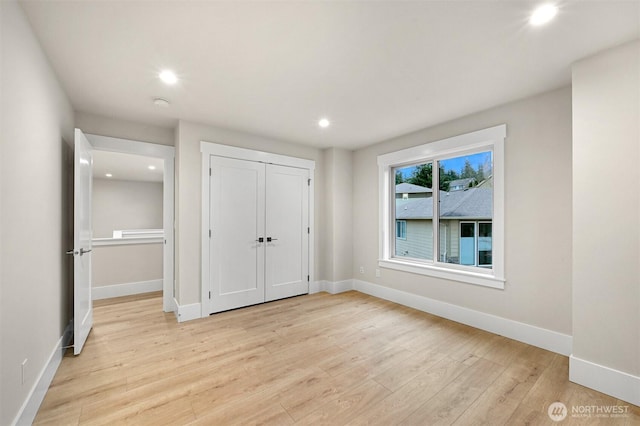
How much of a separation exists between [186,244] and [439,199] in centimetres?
340

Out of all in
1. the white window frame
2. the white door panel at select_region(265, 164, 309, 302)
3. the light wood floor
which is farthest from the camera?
the white door panel at select_region(265, 164, 309, 302)

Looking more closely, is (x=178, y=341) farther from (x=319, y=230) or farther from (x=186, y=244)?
(x=319, y=230)

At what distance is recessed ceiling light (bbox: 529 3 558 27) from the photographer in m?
1.59

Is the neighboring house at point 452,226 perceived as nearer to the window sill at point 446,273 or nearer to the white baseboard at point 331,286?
the window sill at point 446,273

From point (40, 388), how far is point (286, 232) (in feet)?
9.73

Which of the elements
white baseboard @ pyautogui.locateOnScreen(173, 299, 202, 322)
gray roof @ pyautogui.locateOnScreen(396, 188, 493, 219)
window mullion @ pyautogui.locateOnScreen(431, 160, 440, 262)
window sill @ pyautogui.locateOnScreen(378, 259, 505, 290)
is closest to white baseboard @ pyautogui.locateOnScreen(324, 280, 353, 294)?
window sill @ pyautogui.locateOnScreen(378, 259, 505, 290)

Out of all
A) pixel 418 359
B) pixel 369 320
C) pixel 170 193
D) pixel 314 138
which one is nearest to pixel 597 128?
pixel 418 359

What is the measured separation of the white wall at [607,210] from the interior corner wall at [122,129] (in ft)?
14.4

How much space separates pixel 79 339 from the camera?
2525mm

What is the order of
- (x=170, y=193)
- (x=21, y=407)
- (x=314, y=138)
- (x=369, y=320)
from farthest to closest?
(x=314, y=138) < (x=170, y=193) < (x=369, y=320) < (x=21, y=407)

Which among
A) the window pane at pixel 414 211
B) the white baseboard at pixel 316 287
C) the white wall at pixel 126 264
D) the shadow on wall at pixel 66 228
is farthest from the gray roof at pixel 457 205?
the white wall at pixel 126 264

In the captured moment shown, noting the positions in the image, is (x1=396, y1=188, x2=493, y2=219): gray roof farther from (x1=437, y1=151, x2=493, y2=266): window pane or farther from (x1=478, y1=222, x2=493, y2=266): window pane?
(x1=478, y1=222, x2=493, y2=266): window pane

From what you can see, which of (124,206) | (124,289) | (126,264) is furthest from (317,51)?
(124,206)

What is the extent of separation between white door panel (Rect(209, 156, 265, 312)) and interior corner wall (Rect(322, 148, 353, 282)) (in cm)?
119
